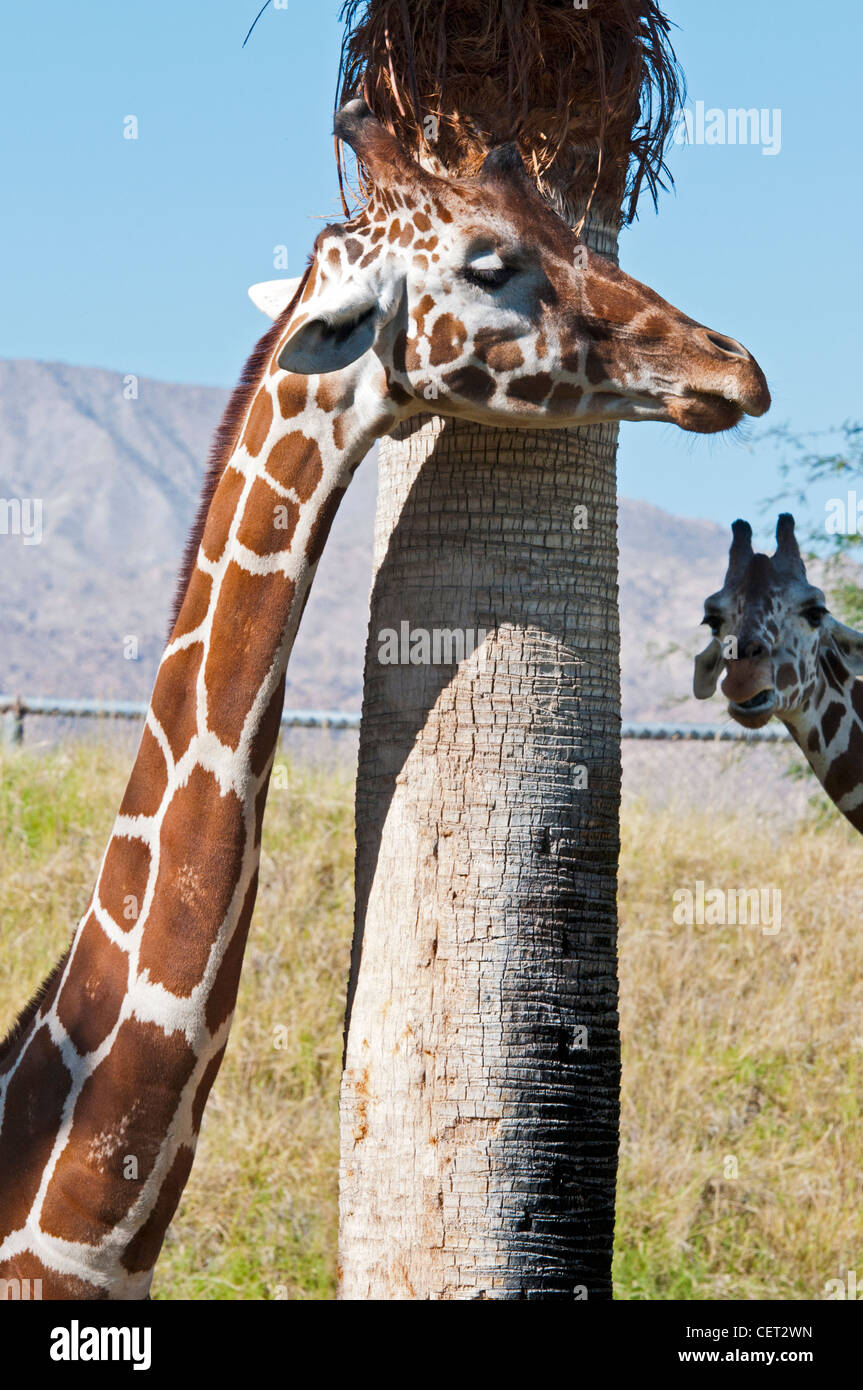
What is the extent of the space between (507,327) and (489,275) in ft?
0.40

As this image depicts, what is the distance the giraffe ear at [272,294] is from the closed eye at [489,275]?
Result: 0.79 m

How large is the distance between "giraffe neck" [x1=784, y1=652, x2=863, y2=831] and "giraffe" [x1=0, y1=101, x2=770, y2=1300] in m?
2.67

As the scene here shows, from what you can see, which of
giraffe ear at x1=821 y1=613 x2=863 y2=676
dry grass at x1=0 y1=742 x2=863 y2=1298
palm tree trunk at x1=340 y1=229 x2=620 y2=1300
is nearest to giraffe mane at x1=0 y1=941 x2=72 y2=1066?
palm tree trunk at x1=340 y1=229 x2=620 y2=1300

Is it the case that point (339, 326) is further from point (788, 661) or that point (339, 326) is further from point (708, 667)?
point (788, 661)

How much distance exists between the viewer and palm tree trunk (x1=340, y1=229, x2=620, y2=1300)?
3014 millimetres

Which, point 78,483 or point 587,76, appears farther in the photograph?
point 78,483

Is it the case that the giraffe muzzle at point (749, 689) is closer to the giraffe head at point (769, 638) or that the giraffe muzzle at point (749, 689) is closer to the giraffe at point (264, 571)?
the giraffe head at point (769, 638)

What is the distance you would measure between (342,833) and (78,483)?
3098 inches

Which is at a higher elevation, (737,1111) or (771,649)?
(771,649)

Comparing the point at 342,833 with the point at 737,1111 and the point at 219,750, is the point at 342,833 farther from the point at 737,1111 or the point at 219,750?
the point at 219,750

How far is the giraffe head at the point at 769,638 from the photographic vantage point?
505cm

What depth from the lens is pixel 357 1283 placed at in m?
3.10

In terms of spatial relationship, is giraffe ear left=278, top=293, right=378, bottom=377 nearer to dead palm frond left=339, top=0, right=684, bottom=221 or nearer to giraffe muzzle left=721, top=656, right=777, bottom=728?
dead palm frond left=339, top=0, right=684, bottom=221
